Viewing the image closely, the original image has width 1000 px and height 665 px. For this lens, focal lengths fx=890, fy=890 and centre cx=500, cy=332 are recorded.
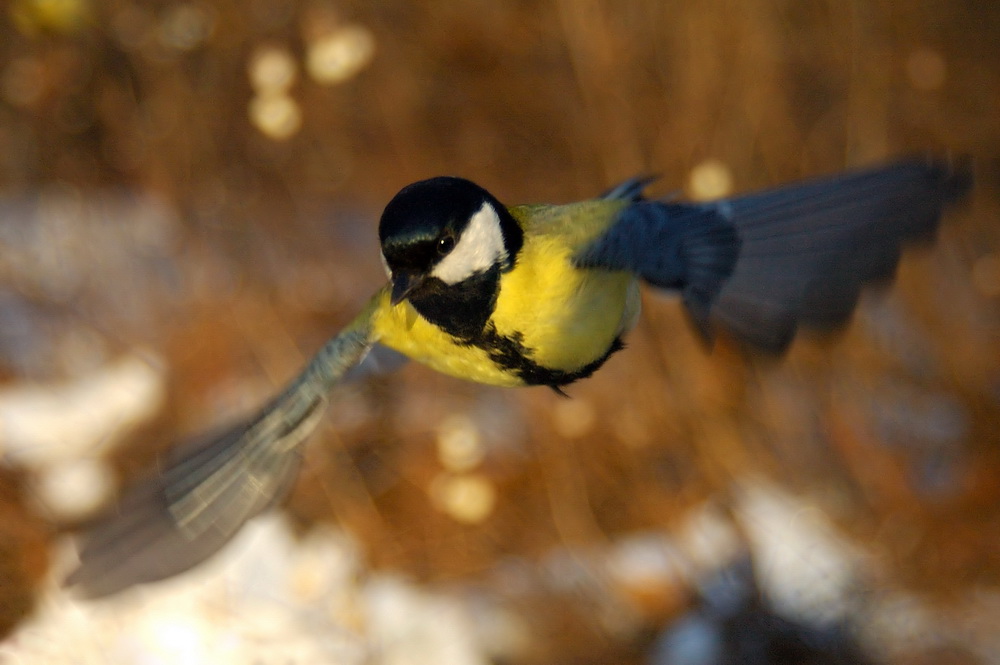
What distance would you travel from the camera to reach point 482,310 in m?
0.80

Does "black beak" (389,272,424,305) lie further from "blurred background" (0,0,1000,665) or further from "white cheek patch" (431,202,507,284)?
"blurred background" (0,0,1000,665)

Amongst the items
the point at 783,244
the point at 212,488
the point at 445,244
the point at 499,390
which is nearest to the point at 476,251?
the point at 445,244

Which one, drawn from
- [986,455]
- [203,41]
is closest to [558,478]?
[986,455]

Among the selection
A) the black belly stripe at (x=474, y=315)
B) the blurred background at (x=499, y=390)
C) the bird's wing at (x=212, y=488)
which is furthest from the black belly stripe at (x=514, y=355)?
the blurred background at (x=499, y=390)

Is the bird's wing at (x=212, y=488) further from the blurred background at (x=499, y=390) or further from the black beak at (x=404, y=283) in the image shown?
the blurred background at (x=499, y=390)

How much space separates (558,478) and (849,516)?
815 mm

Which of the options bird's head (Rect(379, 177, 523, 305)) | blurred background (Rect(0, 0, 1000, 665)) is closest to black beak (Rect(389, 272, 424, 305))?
bird's head (Rect(379, 177, 523, 305))

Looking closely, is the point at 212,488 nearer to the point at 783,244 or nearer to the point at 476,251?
the point at 476,251

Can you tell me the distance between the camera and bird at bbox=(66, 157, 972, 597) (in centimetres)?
79

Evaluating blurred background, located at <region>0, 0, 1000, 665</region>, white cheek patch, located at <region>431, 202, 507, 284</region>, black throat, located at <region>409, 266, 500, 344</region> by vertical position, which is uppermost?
white cheek patch, located at <region>431, 202, 507, 284</region>

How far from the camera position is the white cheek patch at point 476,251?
2.55 feet

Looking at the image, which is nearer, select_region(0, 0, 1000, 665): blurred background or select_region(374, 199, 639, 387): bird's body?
select_region(374, 199, 639, 387): bird's body

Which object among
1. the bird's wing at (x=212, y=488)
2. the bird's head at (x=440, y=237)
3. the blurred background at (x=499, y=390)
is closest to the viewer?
the bird's head at (x=440, y=237)

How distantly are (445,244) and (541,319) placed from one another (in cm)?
12
